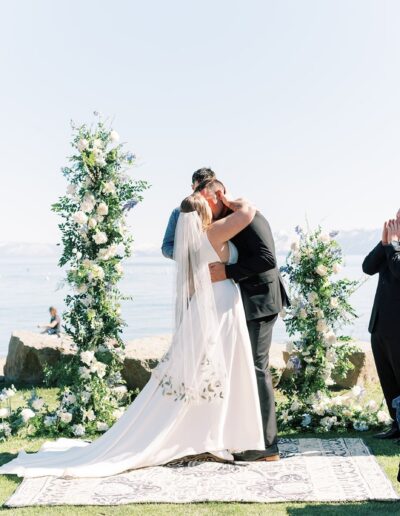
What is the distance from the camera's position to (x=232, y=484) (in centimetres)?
504

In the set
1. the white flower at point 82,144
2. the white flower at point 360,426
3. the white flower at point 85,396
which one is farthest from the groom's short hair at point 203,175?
the white flower at point 360,426

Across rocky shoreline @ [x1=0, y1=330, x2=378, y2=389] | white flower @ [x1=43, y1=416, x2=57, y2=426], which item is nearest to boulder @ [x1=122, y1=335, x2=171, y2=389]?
rocky shoreline @ [x1=0, y1=330, x2=378, y2=389]

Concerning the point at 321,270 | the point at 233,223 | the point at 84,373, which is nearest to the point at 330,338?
the point at 321,270

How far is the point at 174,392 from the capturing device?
18.6 ft

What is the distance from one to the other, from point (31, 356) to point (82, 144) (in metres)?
4.39

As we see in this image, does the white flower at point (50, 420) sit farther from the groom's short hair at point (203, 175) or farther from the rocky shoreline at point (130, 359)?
the groom's short hair at point (203, 175)

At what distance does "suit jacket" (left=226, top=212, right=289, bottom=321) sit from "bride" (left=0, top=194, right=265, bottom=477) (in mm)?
105

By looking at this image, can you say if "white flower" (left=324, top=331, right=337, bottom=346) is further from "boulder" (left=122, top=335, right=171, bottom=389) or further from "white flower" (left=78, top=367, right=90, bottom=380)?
"boulder" (left=122, top=335, right=171, bottom=389)

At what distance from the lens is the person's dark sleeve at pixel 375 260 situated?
6316 mm

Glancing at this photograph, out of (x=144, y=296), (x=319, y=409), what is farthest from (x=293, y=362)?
(x=144, y=296)

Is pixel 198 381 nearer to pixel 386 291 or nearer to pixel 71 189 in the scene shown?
pixel 386 291

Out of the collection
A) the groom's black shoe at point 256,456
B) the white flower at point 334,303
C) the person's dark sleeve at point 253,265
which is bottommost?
the groom's black shoe at point 256,456

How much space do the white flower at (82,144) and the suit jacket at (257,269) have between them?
2001 mm

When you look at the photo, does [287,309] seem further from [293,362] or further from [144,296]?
[144,296]
